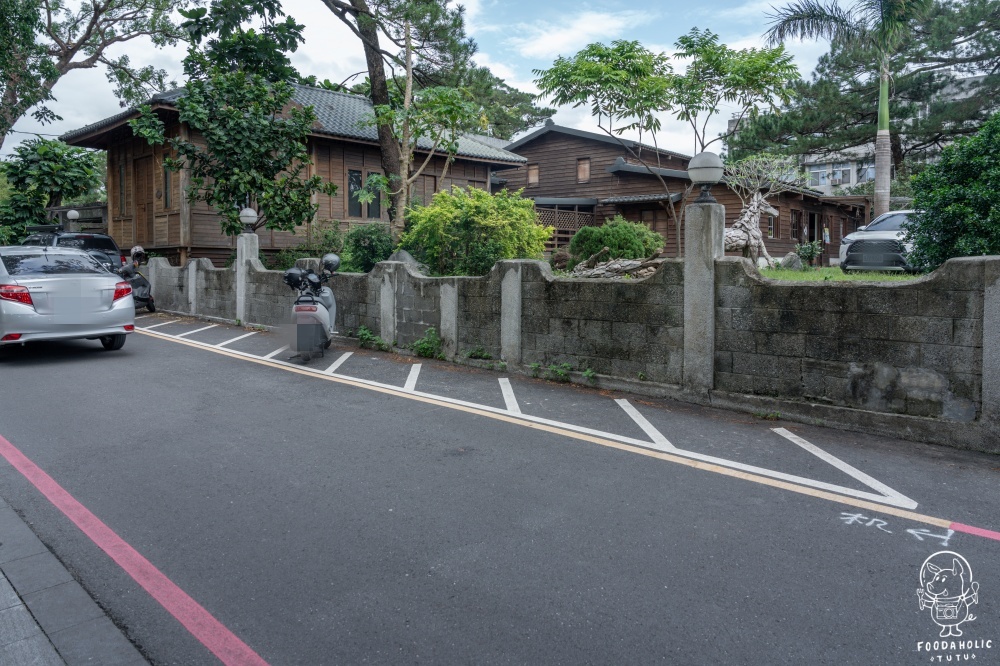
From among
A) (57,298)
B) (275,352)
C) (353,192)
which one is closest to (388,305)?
(275,352)

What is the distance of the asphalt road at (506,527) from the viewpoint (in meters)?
3.18

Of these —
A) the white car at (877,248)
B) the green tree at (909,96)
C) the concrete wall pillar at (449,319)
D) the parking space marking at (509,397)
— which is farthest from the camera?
the green tree at (909,96)

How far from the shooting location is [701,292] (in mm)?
7957

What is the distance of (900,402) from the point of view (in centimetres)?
663

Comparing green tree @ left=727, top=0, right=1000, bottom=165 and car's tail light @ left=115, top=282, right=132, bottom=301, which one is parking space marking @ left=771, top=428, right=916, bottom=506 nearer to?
car's tail light @ left=115, top=282, right=132, bottom=301

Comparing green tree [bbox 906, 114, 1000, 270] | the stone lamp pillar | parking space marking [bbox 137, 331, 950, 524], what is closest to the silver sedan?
parking space marking [bbox 137, 331, 950, 524]

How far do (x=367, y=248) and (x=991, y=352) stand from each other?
13758mm

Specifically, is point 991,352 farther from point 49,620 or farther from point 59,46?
point 59,46

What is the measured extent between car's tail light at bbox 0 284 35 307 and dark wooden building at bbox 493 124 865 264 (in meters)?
21.8

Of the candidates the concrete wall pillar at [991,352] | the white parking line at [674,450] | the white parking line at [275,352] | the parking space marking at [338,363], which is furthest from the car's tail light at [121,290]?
the concrete wall pillar at [991,352]

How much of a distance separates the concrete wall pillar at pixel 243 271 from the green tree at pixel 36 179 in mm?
11924

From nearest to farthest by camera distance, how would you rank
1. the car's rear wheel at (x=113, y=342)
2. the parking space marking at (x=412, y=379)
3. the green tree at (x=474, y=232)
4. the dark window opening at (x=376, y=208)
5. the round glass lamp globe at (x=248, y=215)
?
the parking space marking at (x=412, y=379) → the car's rear wheel at (x=113, y=342) → the green tree at (x=474, y=232) → the round glass lamp globe at (x=248, y=215) → the dark window opening at (x=376, y=208)

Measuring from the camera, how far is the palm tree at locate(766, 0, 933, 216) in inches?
824

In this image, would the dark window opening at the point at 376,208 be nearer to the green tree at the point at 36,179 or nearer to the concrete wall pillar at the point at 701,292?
the green tree at the point at 36,179
